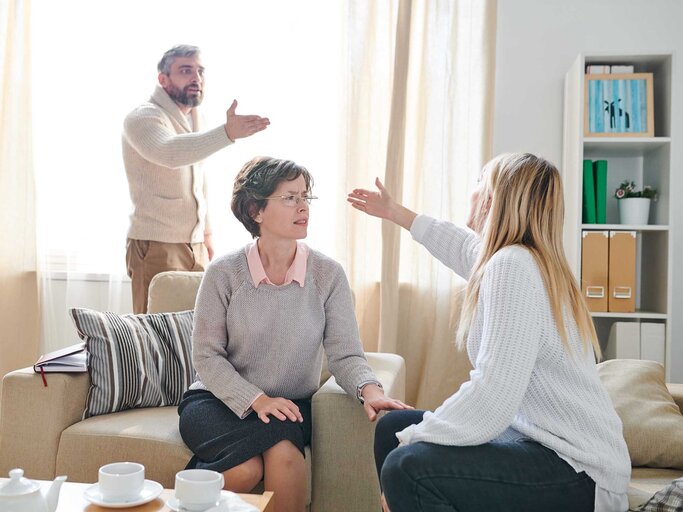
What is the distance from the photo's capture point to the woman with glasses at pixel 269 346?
5.98 feet

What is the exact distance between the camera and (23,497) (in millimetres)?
1309

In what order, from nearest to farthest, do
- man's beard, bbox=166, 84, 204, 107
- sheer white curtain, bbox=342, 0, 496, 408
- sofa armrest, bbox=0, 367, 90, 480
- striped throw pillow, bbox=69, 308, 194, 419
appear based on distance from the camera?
sofa armrest, bbox=0, 367, 90, 480, striped throw pillow, bbox=69, 308, 194, 419, man's beard, bbox=166, 84, 204, 107, sheer white curtain, bbox=342, 0, 496, 408

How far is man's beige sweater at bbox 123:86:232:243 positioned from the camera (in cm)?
276

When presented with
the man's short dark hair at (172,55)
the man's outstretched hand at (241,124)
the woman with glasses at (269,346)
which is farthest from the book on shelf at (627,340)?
the man's short dark hair at (172,55)

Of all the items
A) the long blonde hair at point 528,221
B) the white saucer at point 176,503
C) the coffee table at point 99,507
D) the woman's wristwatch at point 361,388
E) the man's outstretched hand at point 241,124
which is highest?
the man's outstretched hand at point 241,124

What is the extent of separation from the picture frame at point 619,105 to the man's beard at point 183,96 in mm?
1535

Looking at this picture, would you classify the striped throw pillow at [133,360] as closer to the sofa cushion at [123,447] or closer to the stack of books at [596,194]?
the sofa cushion at [123,447]

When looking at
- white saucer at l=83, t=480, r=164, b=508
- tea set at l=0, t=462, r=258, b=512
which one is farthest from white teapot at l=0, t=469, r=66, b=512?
white saucer at l=83, t=480, r=164, b=508

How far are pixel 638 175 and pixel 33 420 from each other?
8.44 feet

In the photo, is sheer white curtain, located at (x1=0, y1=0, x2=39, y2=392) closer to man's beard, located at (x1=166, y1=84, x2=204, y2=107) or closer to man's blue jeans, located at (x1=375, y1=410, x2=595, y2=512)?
man's beard, located at (x1=166, y1=84, x2=204, y2=107)

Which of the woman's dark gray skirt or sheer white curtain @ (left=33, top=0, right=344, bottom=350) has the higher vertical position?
sheer white curtain @ (left=33, top=0, right=344, bottom=350)

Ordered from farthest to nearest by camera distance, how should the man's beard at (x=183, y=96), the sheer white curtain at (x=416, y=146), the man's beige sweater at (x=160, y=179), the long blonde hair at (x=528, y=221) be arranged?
the sheer white curtain at (x=416, y=146) → the man's beard at (x=183, y=96) → the man's beige sweater at (x=160, y=179) → the long blonde hair at (x=528, y=221)

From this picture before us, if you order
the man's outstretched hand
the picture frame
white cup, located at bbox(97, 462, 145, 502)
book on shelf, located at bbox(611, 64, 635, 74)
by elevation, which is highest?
book on shelf, located at bbox(611, 64, 635, 74)

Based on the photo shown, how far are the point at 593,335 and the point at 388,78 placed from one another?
2.05 metres
